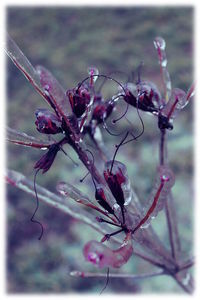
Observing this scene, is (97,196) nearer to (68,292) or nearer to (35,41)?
(68,292)

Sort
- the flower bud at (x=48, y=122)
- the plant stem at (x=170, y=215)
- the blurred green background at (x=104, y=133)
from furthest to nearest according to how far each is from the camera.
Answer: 1. the blurred green background at (x=104, y=133)
2. the plant stem at (x=170, y=215)
3. the flower bud at (x=48, y=122)

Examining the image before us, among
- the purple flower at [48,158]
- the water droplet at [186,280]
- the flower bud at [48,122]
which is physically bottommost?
the water droplet at [186,280]

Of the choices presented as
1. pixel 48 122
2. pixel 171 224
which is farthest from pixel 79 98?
pixel 171 224

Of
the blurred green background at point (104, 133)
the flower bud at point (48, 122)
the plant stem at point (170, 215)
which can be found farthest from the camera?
the blurred green background at point (104, 133)

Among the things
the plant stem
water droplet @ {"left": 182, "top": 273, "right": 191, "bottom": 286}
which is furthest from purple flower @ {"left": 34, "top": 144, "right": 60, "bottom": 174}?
water droplet @ {"left": 182, "top": 273, "right": 191, "bottom": 286}

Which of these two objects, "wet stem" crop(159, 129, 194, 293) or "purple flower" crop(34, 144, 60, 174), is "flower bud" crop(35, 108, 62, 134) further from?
"wet stem" crop(159, 129, 194, 293)

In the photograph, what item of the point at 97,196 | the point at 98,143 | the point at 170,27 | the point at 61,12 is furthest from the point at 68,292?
the point at 61,12

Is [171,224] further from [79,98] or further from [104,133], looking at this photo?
[104,133]

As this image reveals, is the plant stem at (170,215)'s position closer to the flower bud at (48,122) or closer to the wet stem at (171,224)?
the wet stem at (171,224)

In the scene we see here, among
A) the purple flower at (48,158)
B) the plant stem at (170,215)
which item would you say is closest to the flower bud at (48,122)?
the purple flower at (48,158)
